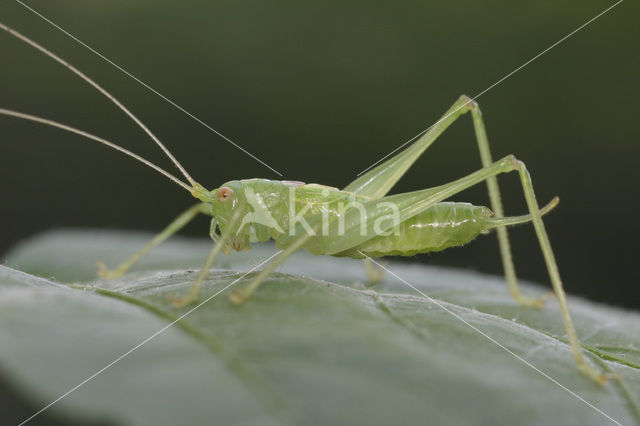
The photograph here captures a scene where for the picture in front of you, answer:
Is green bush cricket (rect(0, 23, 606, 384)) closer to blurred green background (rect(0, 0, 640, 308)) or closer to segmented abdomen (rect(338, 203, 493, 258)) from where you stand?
segmented abdomen (rect(338, 203, 493, 258))

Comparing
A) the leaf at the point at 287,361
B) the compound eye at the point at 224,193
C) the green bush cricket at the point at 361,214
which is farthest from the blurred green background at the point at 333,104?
the leaf at the point at 287,361

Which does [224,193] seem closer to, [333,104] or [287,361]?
[287,361]

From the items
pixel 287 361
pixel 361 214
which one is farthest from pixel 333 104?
pixel 287 361

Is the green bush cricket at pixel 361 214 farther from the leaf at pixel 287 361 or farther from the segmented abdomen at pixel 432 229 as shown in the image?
the leaf at pixel 287 361

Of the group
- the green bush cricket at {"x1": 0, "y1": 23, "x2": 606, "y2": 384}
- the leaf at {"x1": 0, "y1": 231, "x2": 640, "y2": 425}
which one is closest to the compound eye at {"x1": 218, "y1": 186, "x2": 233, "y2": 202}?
A: the green bush cricket at {"x1": 0, "y1": 23, "x2": 606, "y2": 384}

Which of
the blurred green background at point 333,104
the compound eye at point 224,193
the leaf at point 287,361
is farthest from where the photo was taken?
the blurred green background at point 333,104
